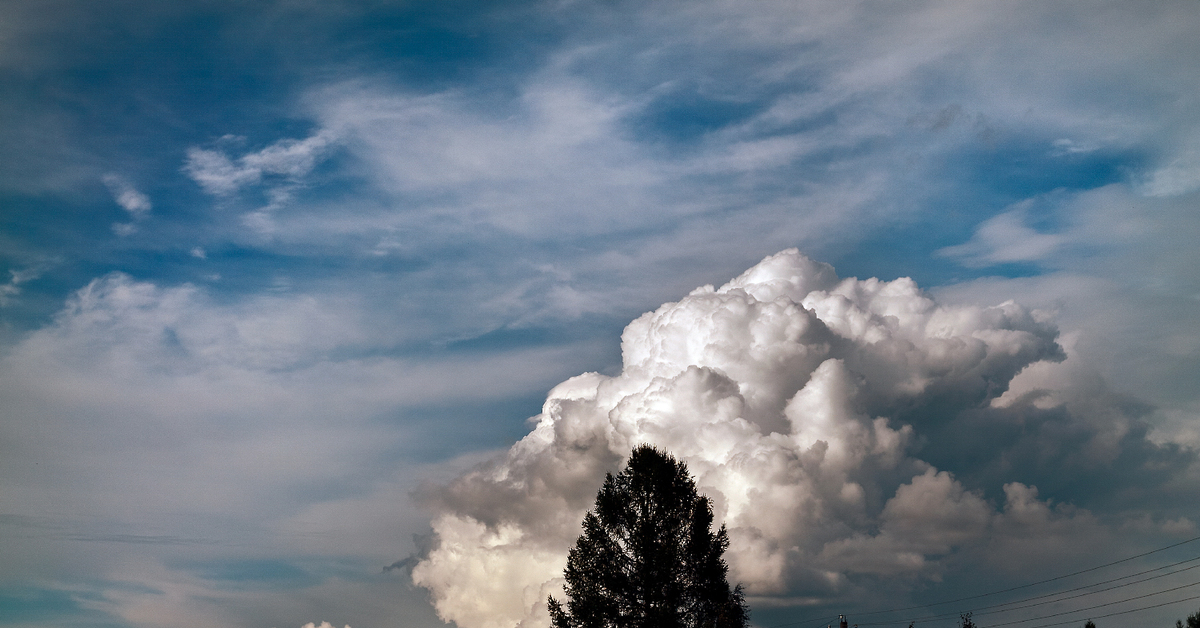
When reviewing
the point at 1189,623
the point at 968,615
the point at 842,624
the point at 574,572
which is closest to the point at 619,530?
the point at 574,572

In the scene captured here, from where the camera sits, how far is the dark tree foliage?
5538cm

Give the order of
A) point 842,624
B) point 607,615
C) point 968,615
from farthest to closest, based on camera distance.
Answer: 1. point 968,615
2. point 842,624
3. point 607,615

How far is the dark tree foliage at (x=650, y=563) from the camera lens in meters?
55.4

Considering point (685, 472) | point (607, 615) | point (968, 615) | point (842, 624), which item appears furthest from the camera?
point (968, 615)

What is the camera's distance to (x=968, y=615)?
328ft

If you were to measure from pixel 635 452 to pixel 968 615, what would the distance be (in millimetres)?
57128

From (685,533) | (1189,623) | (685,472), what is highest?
(685,472)

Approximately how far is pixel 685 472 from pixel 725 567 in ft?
20.6

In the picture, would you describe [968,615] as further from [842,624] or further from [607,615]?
[607,615]

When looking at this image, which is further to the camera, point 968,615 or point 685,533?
point 968,615

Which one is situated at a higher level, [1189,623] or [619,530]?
[619,530]

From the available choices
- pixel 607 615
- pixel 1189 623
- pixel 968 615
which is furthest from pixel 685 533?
pixel 1189 623

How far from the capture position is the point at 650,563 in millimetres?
56188

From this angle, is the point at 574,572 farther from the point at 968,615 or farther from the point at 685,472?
the point at 968,615
